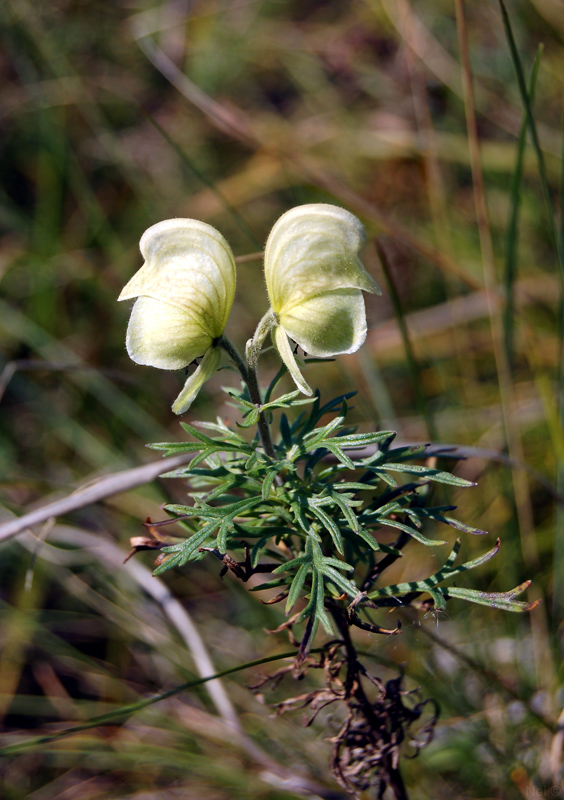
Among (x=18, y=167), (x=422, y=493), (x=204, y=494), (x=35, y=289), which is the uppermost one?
(x=204, y=494)

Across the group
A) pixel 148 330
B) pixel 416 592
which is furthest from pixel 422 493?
pixel 148 330

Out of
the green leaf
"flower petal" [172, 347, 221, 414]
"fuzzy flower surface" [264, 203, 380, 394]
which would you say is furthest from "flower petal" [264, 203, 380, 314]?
the green leaf

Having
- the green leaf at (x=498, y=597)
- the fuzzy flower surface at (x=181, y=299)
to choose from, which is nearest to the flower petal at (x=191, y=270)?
the fuzzy flower surface at (x=181, y=299)

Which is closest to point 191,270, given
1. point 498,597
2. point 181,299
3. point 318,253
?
point 181,299

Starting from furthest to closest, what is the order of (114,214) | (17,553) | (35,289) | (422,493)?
(114,214), (35,289), (17,553), (422,493)

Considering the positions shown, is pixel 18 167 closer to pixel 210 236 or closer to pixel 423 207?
pixel 423 207

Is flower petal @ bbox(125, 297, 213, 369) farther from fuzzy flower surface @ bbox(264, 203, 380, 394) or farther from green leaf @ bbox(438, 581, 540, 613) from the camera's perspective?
green leaf @ bbox(438, 581, 540, 613)

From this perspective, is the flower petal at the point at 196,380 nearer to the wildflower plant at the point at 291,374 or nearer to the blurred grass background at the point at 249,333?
the wildflower plant at the point at 291,374

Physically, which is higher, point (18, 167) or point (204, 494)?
point (204, 494)
